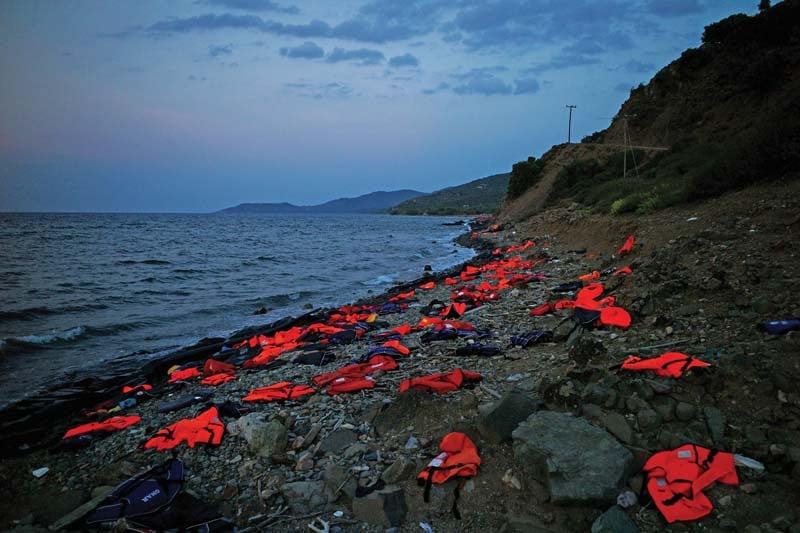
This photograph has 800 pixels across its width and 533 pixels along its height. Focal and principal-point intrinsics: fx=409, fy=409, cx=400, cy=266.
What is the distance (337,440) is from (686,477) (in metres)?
2.96

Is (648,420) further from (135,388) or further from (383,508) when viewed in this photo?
(135,388)

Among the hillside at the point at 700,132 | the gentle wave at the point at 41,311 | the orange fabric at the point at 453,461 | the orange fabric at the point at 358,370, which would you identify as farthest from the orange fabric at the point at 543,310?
the gentle wave at the point at 41,311

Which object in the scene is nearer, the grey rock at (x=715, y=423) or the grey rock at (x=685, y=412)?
the grey rock at (x=715, y=423)

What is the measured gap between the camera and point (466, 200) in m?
156

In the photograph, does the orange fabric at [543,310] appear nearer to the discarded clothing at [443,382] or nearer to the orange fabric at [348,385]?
the discarded clothing at [443,382]

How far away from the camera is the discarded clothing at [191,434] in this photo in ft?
14.5

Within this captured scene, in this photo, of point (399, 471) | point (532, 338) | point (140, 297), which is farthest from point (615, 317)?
point (140, 297)

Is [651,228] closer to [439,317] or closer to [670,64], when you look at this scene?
[439,317]

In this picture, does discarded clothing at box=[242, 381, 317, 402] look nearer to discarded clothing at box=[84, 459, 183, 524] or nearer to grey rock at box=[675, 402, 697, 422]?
discarded clothing at box=[84, 459, 183, 524]

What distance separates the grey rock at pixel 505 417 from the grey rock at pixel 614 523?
38.4 inches

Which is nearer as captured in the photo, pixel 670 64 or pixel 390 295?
pixel 390 295

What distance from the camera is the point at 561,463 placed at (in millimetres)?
3104

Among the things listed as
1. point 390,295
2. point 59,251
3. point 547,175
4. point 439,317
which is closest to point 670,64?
point 547,175

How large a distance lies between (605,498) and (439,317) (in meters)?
6.65
